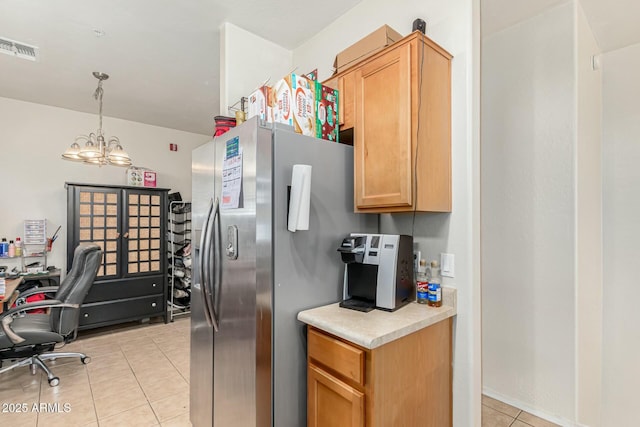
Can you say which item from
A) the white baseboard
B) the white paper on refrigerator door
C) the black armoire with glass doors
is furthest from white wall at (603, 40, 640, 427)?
the black armoire with glass doors

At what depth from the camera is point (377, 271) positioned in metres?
1.60

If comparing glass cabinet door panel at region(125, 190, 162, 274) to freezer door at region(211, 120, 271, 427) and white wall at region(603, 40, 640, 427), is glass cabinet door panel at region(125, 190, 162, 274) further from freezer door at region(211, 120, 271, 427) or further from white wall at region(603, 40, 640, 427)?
white wall at region(603, 40, 640, 427)

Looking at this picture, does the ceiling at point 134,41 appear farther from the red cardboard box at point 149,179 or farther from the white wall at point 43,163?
the red cardboard box at point 149,179

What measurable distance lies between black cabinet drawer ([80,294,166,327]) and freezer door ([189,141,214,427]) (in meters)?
2.54

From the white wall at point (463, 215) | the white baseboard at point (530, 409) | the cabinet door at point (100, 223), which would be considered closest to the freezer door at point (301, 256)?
the white wall at point (463, 215)

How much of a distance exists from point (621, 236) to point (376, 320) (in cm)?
236

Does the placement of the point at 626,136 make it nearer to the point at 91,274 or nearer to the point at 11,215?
the point at 91,274

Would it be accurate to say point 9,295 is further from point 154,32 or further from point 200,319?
point 154,32

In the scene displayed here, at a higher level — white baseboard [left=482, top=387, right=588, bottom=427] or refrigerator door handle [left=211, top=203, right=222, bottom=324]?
refrigerator door handle [left=211, top=203, right=222, bottom=324]

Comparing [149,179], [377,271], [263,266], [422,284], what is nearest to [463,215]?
[422,284]

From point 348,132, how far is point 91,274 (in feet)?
8.86

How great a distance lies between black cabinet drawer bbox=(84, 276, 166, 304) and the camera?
384 centimetres

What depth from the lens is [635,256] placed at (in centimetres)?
238

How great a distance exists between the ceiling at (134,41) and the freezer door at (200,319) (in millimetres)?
1129
